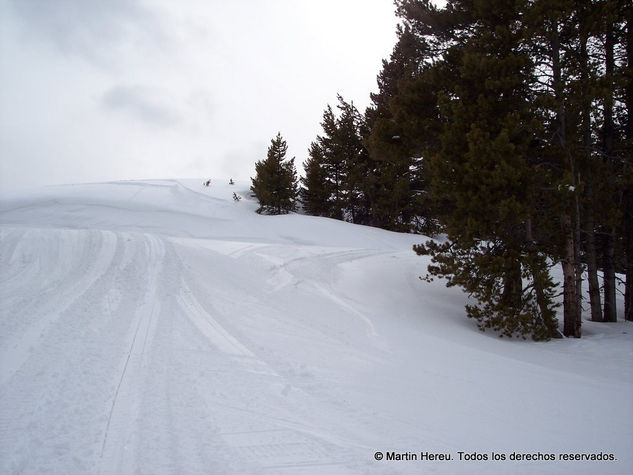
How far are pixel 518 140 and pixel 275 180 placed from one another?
2083cm

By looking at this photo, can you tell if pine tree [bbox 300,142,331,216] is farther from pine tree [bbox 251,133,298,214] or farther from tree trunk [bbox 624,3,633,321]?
tree trunk [bbox 624,3,633,321]

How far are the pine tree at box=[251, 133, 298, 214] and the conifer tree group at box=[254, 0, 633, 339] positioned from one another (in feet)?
59.6

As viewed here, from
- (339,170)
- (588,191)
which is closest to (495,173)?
(588,191)

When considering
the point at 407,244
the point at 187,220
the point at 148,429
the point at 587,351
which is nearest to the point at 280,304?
the point at 148,429

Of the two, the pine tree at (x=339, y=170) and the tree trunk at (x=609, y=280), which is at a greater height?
the pine tree at (x=339, y=170)

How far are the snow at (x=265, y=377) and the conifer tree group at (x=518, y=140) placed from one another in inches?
50.3

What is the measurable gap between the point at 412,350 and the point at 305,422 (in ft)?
9.49

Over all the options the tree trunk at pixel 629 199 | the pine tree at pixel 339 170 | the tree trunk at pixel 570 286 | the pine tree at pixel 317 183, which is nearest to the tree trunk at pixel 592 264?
the tree trunk at pixel 570 286

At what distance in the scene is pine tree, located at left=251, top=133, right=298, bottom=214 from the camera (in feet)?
87.0

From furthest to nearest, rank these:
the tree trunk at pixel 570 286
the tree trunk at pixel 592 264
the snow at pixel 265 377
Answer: the tree trunk at pixel 592 264
the tree trunk at pixel 570 286
the snow at pixel 265 377

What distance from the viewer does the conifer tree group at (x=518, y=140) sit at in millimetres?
6719

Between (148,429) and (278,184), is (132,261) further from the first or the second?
(278,184)

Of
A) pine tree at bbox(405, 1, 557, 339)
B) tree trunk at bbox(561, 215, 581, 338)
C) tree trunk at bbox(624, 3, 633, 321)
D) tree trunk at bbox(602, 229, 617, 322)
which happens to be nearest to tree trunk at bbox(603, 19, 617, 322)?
tree trunk at bbox(602, 229, 617, 322)

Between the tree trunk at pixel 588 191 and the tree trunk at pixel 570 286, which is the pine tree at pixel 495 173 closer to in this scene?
the tree trunk at pixel 570 286
